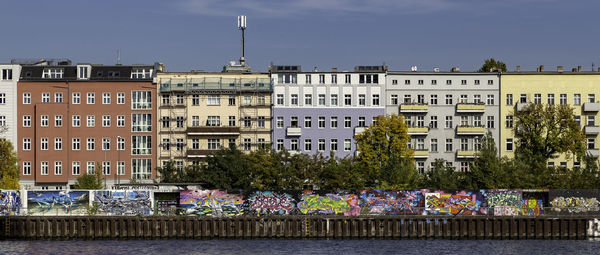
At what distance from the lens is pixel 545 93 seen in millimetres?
145875

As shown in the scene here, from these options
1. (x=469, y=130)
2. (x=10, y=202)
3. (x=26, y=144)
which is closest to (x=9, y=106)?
(x=26, y=144)

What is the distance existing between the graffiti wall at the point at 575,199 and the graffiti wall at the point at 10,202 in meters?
53.2

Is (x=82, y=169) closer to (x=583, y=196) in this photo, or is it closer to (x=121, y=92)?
(x=121, y=92)

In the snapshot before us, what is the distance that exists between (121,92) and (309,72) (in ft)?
76.8

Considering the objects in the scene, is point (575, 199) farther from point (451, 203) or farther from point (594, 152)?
point (594, 152)

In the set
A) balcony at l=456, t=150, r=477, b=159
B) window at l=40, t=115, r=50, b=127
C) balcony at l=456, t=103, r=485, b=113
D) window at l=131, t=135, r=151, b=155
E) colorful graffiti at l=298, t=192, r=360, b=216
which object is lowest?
colorful graffiti at l=298, t=192, r=360, b=216

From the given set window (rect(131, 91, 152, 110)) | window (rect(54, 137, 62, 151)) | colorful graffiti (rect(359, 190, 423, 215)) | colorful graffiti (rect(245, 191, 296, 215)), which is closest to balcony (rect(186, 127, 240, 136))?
window (rect(131, 91, 152, 110))

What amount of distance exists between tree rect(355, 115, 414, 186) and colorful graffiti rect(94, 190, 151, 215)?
29.0 metres

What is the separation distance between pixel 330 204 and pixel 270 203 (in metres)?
6.04

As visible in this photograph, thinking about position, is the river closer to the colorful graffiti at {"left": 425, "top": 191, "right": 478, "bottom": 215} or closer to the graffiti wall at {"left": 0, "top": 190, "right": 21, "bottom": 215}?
the graffiti wall at {"left": 0, "top": 190, "right": 21, "bottom": 215}

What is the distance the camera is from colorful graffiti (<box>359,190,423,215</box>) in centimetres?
11838

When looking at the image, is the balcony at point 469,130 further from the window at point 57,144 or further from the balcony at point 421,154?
the window at point 57,144

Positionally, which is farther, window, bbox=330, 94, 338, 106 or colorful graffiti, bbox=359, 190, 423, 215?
window, bbox=330, 94, 338, 106

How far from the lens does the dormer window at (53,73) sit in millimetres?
147125
